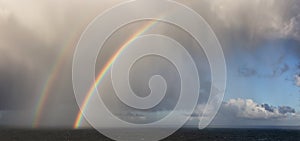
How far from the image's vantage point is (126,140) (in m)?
132

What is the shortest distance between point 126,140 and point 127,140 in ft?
1.22

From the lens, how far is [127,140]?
435ft
